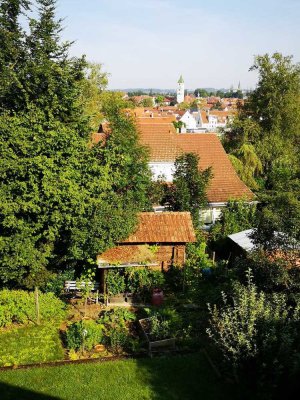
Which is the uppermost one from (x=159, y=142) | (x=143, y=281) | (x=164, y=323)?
(x=159, y=142)

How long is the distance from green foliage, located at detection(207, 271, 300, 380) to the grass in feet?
17.0

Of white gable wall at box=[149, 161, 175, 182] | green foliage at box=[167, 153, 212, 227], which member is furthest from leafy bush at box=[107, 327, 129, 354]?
white gable wall at box=[149, 161, 175, 182]

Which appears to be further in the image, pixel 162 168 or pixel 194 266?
pixel 162 168

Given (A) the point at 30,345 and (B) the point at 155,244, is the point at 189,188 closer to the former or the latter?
(B) the point at 155,244

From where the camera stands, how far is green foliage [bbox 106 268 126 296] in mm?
15219

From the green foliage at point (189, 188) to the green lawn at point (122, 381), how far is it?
1010 centimetres

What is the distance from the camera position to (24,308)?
13.4m

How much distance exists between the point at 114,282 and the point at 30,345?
404 centimetres

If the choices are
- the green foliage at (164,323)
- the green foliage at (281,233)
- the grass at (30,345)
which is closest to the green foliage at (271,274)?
the green foliage at (281,233)

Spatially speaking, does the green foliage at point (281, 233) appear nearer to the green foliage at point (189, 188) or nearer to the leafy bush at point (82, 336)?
the leafy bush at point (82, 336)

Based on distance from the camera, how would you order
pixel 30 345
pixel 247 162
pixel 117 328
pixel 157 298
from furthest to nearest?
pixel 247 162 < pixel 157 298 < pixel 117 328 < pixel 30 345

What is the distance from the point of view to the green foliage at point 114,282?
49.9 feet

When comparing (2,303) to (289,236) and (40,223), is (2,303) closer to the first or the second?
(40,223)

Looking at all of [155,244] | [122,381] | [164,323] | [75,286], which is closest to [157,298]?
[155,244]
